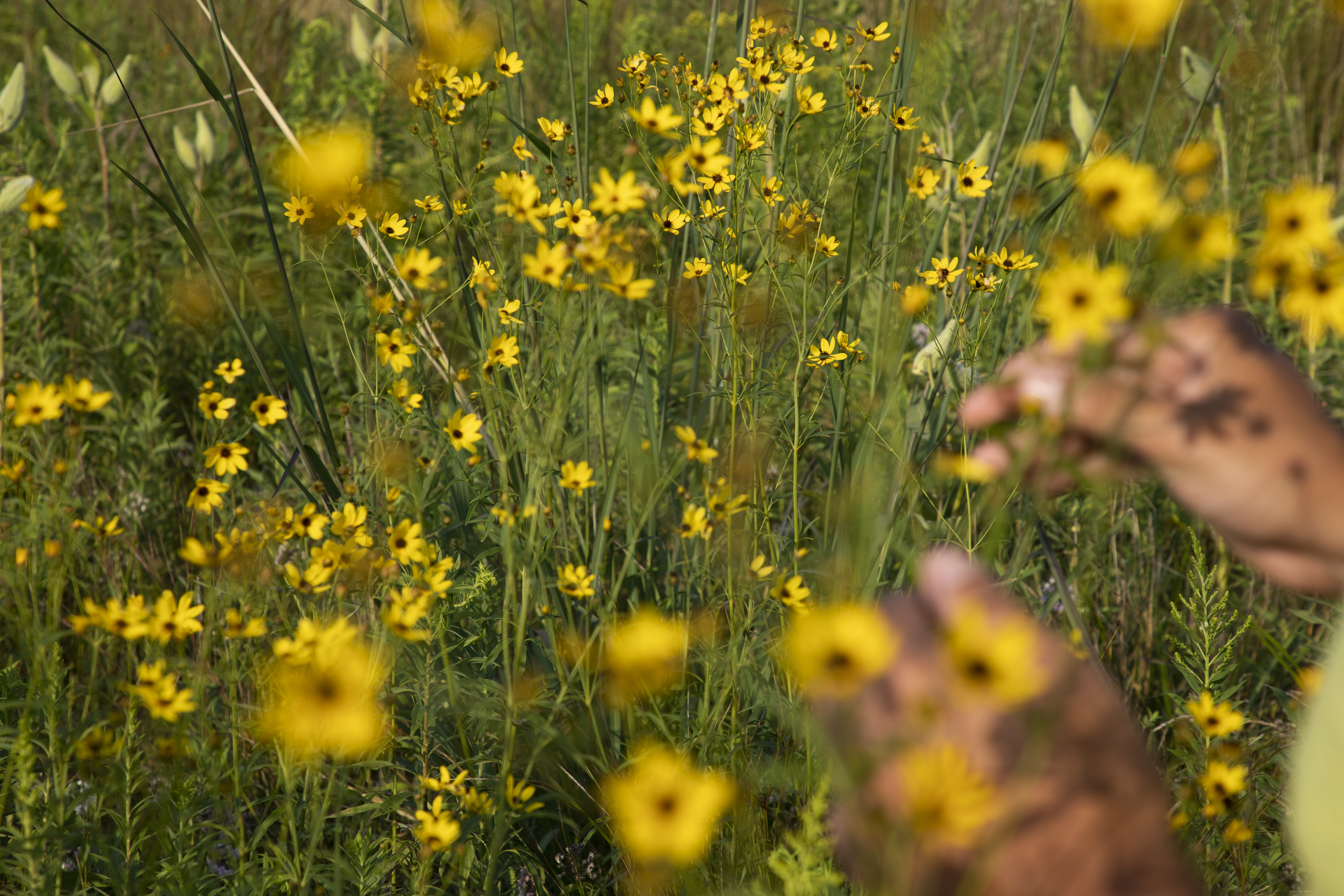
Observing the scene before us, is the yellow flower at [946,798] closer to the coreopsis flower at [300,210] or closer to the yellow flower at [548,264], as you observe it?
the yellow flower at [548,264]

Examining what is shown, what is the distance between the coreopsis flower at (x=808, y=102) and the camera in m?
1.42

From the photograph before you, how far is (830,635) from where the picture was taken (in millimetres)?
527

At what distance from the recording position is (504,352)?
1.22m

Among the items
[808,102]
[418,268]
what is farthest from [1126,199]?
[808,102]

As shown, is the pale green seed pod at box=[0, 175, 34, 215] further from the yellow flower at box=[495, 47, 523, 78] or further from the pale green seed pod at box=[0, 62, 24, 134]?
the yellow flower at box=[495, 47, 523, 78]

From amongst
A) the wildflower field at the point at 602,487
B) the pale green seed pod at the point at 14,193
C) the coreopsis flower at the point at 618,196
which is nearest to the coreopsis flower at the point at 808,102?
the wildflower field at the point at 602,487

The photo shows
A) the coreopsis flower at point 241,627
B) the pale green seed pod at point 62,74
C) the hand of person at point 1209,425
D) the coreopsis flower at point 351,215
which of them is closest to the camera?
the hand of person at point 1209,425

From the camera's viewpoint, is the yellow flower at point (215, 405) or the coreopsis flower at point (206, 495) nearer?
the coreopsis flower at point (206, 495)

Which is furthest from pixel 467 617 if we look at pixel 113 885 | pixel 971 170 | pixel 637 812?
pixel 971 170

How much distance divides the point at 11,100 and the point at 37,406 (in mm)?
1096

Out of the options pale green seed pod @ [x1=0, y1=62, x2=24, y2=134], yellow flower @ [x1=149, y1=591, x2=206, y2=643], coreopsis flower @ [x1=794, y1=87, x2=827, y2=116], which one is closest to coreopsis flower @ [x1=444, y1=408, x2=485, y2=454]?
yellow flower @ [x1=149, y1=591, x2=206, y2=643]

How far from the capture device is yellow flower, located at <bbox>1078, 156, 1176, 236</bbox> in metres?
0.53

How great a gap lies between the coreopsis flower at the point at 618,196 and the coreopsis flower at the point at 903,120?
0.59 meters

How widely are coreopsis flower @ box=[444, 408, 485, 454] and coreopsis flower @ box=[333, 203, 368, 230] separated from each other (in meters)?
0.31
